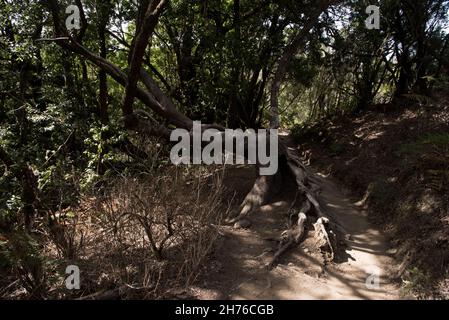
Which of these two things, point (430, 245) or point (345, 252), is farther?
point (345, 252)

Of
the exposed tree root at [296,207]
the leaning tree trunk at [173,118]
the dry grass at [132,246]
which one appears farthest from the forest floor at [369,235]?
the dry grass at [132,246]

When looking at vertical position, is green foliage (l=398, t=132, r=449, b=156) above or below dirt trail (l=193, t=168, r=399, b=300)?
above

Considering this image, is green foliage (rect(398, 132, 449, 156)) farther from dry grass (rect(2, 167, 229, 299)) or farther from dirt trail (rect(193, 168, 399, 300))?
dry grass (rect(2, 167, 229, 299))

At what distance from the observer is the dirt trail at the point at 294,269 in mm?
4398

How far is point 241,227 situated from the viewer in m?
6.04

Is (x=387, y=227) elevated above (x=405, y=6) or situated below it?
below

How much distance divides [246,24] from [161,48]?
3274mm

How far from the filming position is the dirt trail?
440 cm

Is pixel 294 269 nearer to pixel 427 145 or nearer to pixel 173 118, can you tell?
pixel 427 145

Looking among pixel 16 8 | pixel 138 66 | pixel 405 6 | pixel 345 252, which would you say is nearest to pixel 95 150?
pixel 138 66

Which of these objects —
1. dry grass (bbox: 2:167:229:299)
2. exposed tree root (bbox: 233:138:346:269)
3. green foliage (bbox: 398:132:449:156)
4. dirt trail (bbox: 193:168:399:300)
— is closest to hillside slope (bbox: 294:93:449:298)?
green foliage (bbox: 398:132:449:156)

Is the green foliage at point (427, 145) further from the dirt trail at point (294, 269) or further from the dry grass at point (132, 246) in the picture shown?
the dry grass at point (132, 246)
